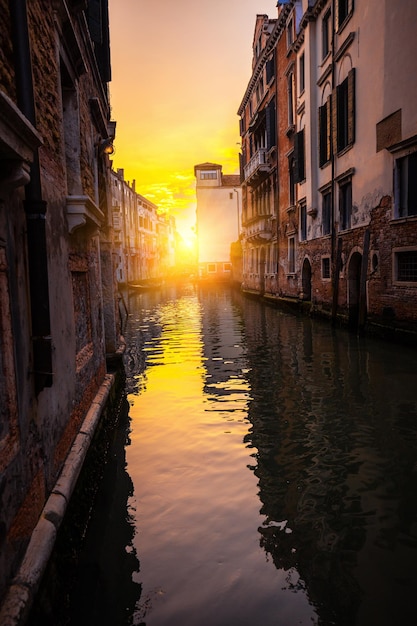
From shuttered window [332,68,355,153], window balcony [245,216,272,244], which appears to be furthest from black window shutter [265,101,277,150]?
shuttered window [332,68,355,153]

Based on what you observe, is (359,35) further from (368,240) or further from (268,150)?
(268,150)

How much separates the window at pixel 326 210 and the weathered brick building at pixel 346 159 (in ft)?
0.12

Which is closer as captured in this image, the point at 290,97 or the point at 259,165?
the point at 290,97

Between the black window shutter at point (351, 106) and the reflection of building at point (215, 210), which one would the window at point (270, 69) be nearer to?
the black window shutter at point (351, 106)

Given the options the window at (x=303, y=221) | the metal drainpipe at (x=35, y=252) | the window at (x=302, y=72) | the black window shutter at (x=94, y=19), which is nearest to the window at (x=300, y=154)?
the window at (x=303, y=221)

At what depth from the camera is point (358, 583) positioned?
278cm

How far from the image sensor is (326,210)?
50.0ft

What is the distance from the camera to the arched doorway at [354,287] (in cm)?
1283

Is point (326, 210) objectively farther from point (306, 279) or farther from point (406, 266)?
point (406, 266)

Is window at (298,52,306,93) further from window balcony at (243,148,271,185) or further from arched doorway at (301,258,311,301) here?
arched doorway at (301,258,311,301)

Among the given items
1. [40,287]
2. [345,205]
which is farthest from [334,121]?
[40,287]

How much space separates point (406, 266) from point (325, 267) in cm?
538

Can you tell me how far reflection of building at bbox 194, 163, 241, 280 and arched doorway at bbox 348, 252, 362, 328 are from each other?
31.7m

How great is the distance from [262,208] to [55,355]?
23.3 m
